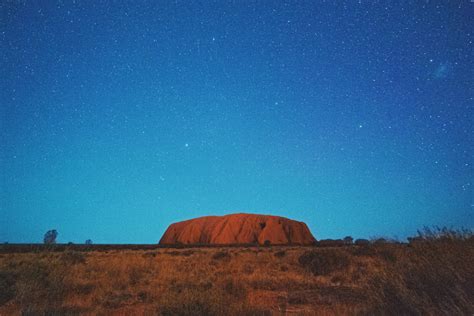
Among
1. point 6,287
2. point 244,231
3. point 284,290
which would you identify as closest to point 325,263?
point 284,290

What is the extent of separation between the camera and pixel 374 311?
6883mm

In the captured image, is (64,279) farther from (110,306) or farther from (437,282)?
(437,282)

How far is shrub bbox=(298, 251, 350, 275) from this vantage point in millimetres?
16750

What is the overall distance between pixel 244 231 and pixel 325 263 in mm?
75099

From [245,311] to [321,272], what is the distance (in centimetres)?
1014

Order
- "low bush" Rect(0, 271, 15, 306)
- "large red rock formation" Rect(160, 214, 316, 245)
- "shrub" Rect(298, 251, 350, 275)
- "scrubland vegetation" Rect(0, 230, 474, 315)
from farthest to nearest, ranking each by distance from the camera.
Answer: "large red rock formation" Rect(160, 214, 316, 245), "shrub" Rect(298, 251, 350, 275), "low bush" Rect(0, 271, 15, 306), "scrubland vegetation" Rect(0, 230, 474, 315)

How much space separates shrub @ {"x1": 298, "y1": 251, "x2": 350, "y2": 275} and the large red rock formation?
67.3m

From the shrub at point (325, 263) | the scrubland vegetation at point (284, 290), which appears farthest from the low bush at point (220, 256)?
the scrubland vegetation at point (284, 290)

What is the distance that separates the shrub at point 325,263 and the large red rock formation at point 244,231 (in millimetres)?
67307

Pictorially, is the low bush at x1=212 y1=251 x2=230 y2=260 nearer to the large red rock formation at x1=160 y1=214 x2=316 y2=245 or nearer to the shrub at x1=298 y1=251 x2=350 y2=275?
the shrub at x1=298 y1=251 x2=350 y2=275

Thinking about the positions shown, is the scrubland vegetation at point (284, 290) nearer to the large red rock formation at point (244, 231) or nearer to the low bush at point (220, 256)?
the low bush at point (220, 256)

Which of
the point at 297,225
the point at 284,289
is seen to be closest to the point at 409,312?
the point at 284,289

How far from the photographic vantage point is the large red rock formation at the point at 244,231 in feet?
290

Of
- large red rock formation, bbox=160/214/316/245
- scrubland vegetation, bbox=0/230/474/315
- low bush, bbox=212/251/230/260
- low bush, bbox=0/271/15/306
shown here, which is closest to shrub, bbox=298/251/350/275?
scrubland vegetation, bbox=0/230/474/315
